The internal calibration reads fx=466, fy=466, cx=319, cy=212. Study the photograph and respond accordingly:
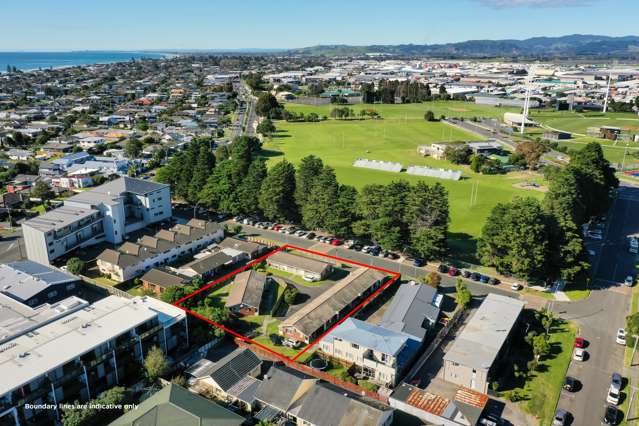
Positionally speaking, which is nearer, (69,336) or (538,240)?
(69,336)

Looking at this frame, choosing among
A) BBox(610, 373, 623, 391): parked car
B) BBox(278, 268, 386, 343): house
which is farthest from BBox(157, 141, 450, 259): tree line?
BBox(610, 373, 623, 391): parked car

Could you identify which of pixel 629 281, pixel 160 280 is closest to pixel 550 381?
pixel 629 281

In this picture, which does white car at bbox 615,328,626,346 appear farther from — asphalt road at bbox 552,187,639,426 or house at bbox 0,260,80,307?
house at bbox 0,260,80,307

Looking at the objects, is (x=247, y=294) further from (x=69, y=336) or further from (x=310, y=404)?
(x=310, y=404)

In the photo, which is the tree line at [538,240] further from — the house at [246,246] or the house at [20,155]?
the house at [20,155]

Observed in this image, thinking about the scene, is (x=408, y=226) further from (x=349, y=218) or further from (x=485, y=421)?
(x=485, y=421)

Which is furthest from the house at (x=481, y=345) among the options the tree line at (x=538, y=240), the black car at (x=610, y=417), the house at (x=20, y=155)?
the house at (x=20, y=155)
